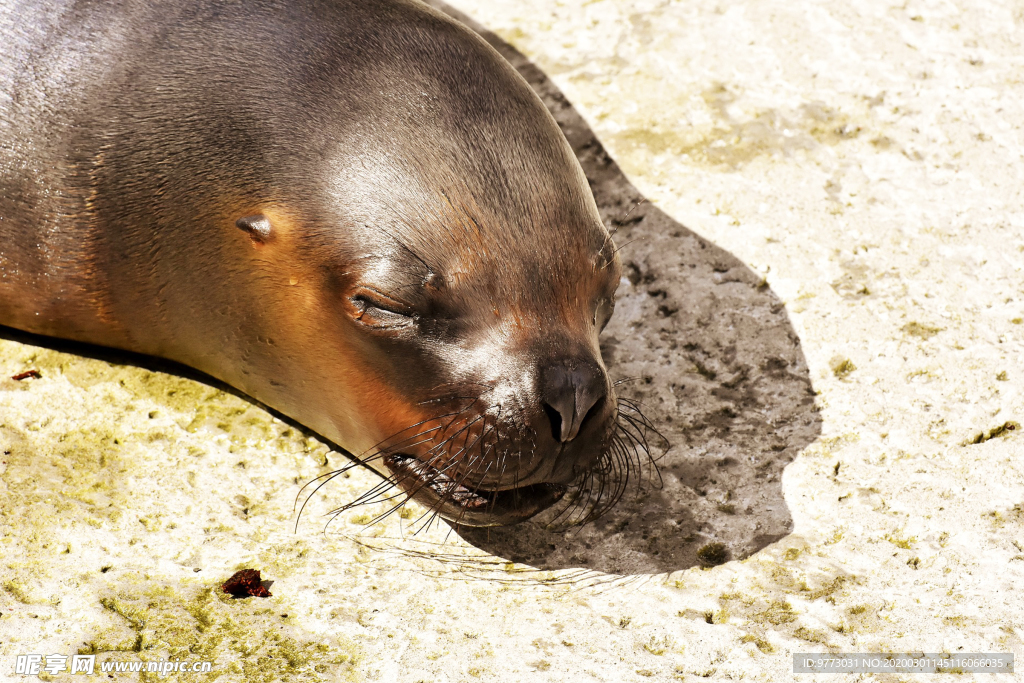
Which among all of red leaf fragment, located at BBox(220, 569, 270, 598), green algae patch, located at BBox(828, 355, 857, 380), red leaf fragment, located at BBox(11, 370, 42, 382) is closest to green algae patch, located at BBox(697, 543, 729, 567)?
green algae patch, located at BBox(828, 355, 857, 380)

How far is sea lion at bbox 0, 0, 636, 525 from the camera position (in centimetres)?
332

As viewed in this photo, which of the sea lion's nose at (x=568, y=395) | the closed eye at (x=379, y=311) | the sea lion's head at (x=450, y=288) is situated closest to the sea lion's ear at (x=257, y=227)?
the sea lion's head at (x=450, y=288)

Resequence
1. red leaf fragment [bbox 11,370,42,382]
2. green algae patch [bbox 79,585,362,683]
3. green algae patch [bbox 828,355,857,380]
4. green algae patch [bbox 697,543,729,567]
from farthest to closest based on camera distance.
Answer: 1. green algae patch [bbox 828,355,857,380]
2. red leaf fragment [bbox 11,370,42,382]
3. green algae patch [bbox 697,543,729,567]
4. green algae patch [bbox 79,585,362,683]

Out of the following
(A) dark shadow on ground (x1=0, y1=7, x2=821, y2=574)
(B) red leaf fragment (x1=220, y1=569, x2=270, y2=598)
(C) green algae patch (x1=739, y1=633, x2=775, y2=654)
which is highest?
(C) green algae patch (x1=739, y1=633, x2=775, y2=654)

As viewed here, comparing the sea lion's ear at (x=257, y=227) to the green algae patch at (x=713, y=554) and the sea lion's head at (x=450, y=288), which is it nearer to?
the sea lion's head at (x=450, y=288)

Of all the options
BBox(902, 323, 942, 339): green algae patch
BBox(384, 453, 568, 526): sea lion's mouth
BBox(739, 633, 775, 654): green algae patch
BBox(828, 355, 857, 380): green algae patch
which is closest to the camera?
BBox(739, 633, 775, 654): green algae patch

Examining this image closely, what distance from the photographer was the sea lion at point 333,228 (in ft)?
10.9

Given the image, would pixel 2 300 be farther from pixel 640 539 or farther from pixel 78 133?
pixel 640 539

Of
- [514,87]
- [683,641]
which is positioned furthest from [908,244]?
[683,641]

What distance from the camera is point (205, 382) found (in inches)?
166

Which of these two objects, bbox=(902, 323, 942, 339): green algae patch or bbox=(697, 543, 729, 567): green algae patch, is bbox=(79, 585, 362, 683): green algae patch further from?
bbox=(902, 323, 942, 339): green algae patch

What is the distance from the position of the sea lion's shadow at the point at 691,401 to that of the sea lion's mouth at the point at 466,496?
22 cm

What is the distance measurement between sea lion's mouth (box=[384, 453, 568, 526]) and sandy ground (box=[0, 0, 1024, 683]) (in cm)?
20

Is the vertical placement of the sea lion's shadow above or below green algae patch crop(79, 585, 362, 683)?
above
